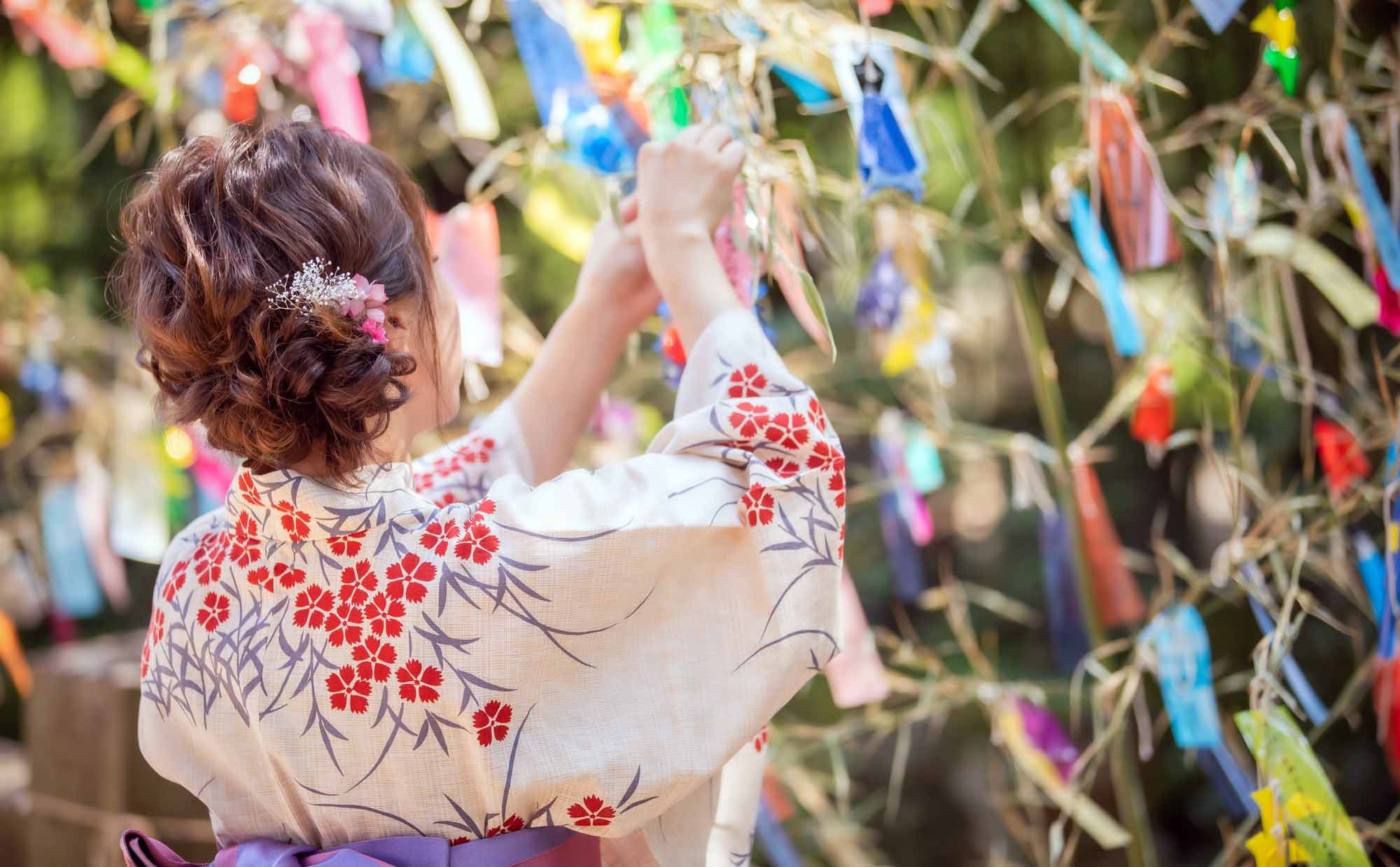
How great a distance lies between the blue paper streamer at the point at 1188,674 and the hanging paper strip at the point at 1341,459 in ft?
0.55

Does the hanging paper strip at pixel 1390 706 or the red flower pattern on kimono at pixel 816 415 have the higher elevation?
the red flower pattern on kimono at pixel 816 415

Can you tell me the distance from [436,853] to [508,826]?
0.05m

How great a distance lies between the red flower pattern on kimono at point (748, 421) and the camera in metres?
0.72

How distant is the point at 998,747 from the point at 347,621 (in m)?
0.86

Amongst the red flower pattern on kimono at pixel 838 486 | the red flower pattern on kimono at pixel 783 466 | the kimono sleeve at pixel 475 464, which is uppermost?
the red flower pattern on kimono at pixel 783 466

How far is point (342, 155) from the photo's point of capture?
28.2 inches

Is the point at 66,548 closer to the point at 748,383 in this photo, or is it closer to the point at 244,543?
the point at 244,543

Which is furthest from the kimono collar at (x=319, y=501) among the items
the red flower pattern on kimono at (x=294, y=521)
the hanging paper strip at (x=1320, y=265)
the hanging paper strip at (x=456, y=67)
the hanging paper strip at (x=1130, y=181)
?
the hanging paper strip at (x=1320, y=265)

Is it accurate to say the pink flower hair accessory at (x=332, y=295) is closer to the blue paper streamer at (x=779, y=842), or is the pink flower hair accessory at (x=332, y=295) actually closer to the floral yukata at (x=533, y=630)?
the floral yukata at (x=533, y=630)

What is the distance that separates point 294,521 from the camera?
71 cm

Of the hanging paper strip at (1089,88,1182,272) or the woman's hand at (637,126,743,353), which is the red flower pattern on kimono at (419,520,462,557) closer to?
the woman's hand at (637,126,743,353)

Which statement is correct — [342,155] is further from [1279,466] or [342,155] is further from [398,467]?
[1279,466]

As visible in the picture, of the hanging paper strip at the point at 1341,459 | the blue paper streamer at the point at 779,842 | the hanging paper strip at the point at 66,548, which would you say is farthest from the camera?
the hanging paper strip at the point at 66,548

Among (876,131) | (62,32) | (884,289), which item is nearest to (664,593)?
(876,131)
